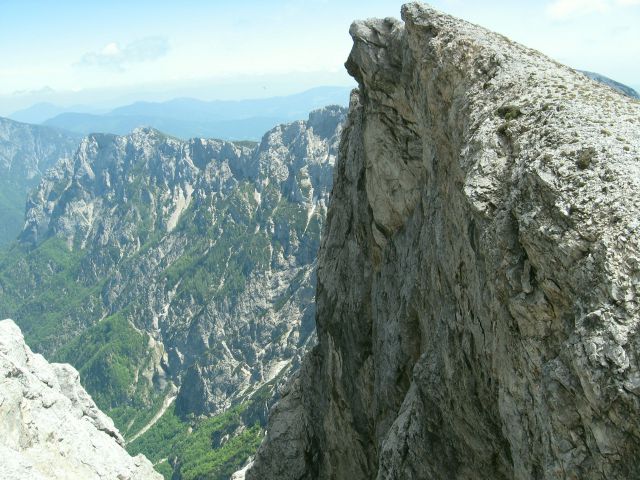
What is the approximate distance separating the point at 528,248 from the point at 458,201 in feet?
21.1

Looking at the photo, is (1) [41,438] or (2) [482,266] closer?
(2) [482,266]

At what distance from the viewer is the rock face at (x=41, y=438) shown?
1074 inches

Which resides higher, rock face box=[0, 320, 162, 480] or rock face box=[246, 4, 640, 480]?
rock face box=[246, 4, 640, 480]

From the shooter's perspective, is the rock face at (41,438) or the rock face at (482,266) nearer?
the rock face at (482,266)

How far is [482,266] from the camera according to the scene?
21.2 meters

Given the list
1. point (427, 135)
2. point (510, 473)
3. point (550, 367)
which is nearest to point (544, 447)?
point (550, 367)

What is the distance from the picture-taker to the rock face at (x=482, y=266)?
15266mm

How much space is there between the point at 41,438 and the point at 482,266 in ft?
84.0

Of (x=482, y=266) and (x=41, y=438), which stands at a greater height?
(x=482, y=266)

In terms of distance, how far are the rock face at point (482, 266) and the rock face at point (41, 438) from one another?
1650 cm

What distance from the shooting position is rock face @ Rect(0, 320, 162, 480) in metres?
27.3

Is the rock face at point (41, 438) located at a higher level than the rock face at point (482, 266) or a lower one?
lower

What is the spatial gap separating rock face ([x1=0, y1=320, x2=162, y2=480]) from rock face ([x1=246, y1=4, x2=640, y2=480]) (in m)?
16.5

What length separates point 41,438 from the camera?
30359mm
